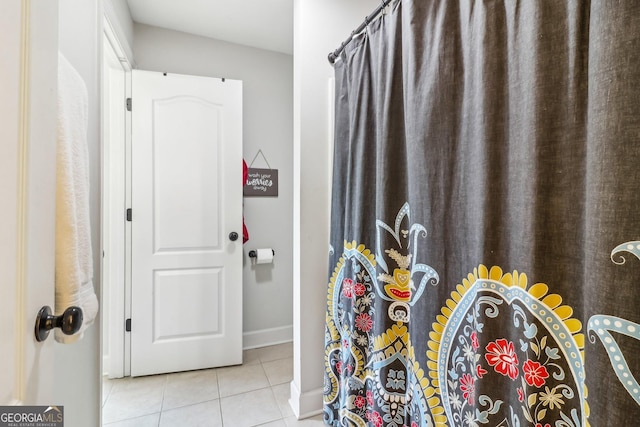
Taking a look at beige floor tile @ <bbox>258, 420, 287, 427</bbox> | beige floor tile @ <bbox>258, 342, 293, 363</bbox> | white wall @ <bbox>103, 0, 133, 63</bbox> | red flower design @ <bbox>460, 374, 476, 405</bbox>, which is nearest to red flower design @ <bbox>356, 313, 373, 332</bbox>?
red flower design @ <bbox>460, 374, 476, 405</bbox>

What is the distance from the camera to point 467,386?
81 centimetres

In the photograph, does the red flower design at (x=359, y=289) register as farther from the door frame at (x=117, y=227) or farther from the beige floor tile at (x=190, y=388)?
the door frame at (x=117, y=227)

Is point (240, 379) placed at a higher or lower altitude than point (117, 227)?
lower

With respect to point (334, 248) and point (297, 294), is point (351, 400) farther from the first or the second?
point (334, 248)

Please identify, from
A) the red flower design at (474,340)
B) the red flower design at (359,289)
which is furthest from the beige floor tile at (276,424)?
the red flower design at (474,340)

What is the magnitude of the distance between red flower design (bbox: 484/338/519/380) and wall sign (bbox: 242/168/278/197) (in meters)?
2.02

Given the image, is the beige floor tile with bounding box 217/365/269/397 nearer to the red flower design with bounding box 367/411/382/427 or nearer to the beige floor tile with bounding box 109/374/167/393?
the beige floor tile with bounding box 109/374/167/393

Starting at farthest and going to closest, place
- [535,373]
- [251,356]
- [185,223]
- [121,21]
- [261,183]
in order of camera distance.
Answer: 1. [261,183]
2. [251,356]
3. [185,223]
4. [121,21]
5. [535,373]

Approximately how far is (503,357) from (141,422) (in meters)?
1.89

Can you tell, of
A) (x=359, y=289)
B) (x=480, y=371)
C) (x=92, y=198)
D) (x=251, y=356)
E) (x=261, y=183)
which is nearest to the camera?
(x=480, y=371)

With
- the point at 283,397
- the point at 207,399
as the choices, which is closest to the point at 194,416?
the point at 207,399

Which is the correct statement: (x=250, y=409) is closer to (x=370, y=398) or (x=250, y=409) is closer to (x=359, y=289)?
(x=370, y=398)

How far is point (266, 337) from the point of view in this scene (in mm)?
2463

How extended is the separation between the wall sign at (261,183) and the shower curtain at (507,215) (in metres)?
1.44
